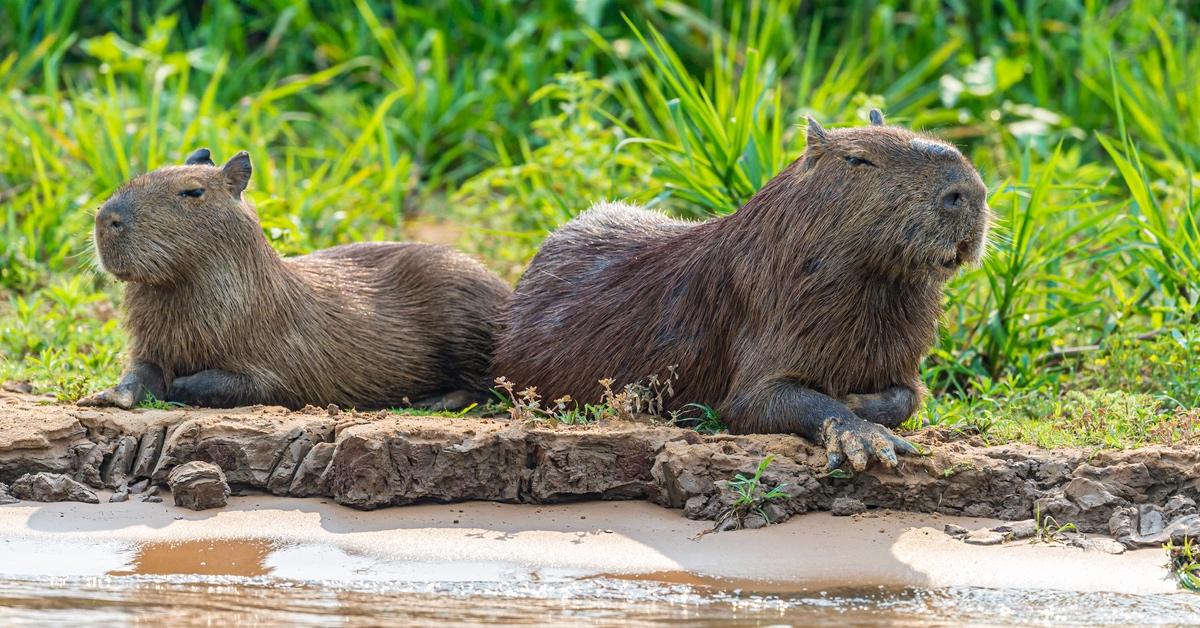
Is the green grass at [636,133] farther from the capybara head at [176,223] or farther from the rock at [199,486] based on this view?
the rock at [199,486]

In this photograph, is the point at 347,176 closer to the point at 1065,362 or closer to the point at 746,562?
the point at 1065,362

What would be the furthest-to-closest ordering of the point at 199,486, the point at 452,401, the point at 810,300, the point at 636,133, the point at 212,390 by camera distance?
the point at 636,133
the point at 452,401
the point at 212,390
the point at 810,300
the point at 199,486

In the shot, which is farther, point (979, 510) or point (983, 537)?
point (979, 510)

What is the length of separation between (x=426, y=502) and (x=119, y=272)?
1.65 meters

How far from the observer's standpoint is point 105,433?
5.72 meters

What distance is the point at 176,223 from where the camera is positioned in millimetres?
6320

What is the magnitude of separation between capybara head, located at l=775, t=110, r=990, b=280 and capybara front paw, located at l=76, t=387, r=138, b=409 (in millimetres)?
2504

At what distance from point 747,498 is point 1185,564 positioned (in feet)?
4.18

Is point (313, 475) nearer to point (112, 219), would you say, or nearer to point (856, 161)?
point (112, 219)

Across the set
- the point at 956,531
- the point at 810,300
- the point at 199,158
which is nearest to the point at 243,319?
the point at 199,158

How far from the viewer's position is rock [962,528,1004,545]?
16.6 feet

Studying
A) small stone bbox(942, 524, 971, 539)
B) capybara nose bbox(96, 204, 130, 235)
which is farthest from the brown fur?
capybara nose bbox(96, 204, 130, 235)

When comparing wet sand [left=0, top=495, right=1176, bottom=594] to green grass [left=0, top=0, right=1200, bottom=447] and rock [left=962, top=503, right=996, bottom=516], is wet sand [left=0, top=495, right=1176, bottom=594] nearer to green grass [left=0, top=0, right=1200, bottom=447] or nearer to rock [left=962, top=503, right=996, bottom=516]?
rock [left=962, top=503, right=996, bottom=516]

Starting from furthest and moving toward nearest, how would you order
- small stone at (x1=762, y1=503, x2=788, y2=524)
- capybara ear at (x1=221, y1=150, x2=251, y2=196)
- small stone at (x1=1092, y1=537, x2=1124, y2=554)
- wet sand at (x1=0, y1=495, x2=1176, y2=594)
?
1. capybara ear at (x1=221, y1=150, x2=251, y2=196)
2. small stone at (x1=762, y1=503, x2=788, y2=524)
3. small stone at (x1=1092, y1=537, x2=1124, y2=554)
4. wet sand at (x1=0, y1=495, x2=1176, y2=594)
